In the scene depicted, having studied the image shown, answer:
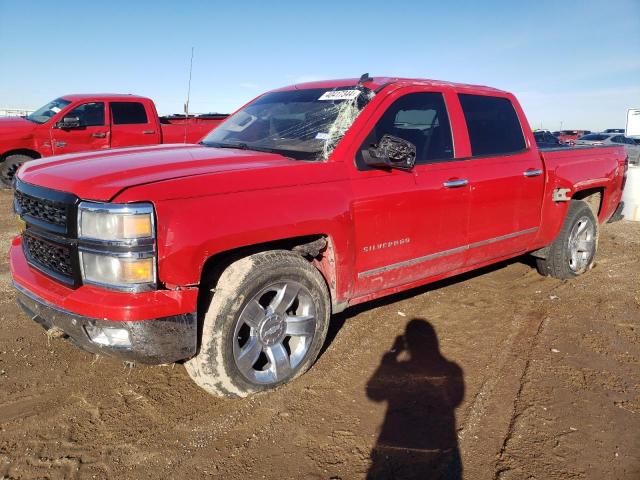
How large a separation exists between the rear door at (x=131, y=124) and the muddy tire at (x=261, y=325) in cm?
835

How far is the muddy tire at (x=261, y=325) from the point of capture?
2.80 m

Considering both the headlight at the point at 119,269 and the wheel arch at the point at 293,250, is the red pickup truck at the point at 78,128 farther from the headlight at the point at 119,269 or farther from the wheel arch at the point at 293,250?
the headlight at the point at 119,269

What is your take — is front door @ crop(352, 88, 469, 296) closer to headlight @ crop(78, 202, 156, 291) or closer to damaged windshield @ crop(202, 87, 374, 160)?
damaged windshield @ crop(202, 87, 374, 160)

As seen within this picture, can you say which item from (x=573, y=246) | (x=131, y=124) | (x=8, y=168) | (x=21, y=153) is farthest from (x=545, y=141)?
(x=8, y=168)

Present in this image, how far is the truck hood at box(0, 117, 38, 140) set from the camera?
9.63m

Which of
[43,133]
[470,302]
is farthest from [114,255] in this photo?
[43,133]

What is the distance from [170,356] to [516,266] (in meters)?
4.67

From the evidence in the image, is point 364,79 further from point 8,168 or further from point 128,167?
point 8,168

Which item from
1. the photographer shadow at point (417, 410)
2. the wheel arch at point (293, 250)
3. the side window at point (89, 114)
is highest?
the side window at point (89, 114)

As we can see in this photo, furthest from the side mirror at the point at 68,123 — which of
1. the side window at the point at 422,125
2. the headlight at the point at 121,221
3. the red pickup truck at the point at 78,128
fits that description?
the headlight at the point at 121,221

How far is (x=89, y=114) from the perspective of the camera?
10.2 metres

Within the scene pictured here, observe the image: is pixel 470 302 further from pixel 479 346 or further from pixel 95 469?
pixel 95 469

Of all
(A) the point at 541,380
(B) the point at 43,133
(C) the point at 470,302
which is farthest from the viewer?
(B) the point at 43,133

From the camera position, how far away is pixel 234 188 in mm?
2770
